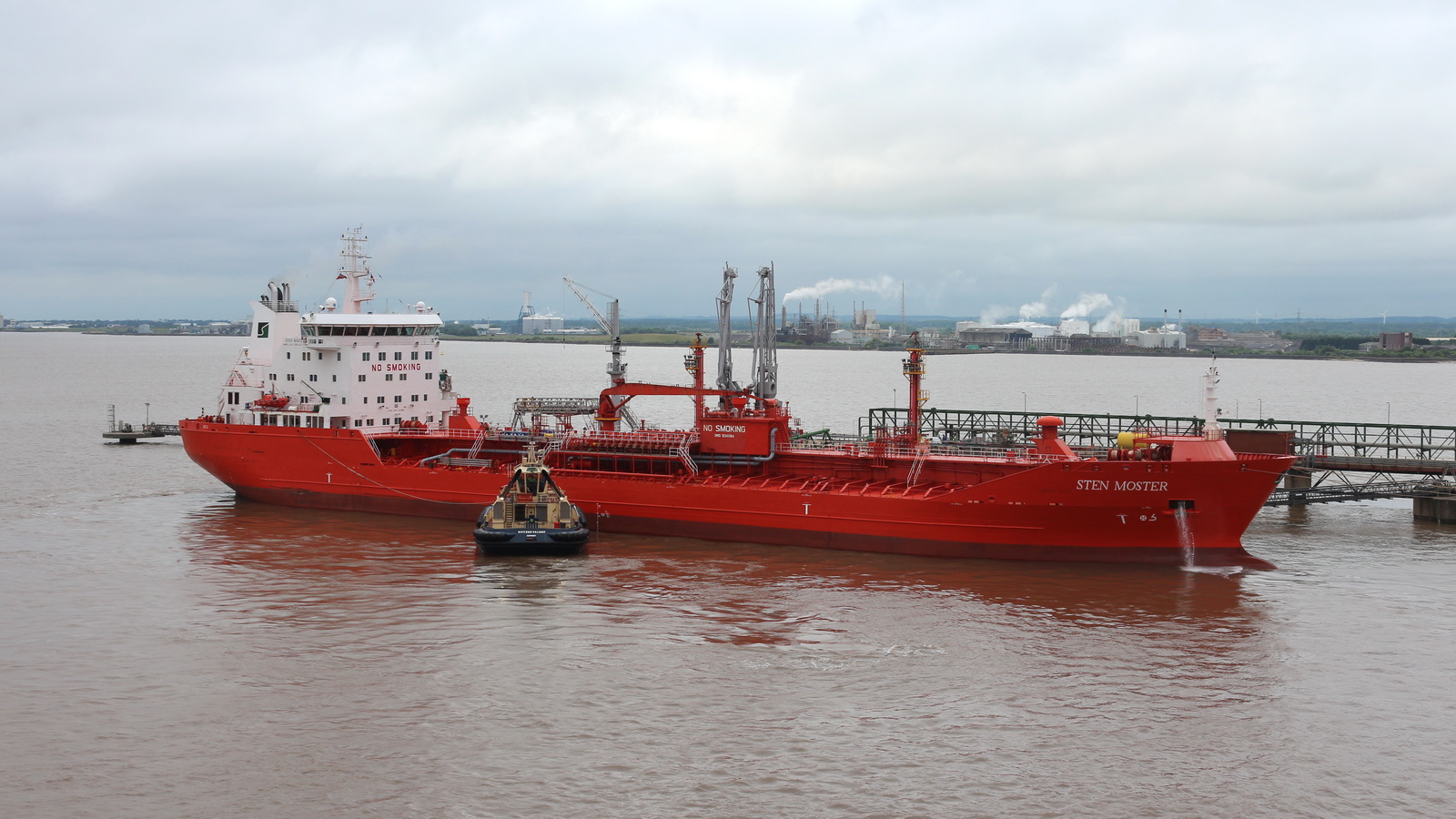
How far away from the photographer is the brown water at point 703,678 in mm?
14422

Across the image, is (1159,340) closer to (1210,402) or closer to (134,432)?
(134,432)

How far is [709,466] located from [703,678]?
12416 millimetres

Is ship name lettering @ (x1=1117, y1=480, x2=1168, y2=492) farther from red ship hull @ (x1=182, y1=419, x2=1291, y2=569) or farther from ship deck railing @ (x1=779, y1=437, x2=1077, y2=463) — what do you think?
ship deck railing @ (x1=779, y1=437, x2=1077, y2=463)

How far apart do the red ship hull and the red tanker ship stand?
0.05 metres

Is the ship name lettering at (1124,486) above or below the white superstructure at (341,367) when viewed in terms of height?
below

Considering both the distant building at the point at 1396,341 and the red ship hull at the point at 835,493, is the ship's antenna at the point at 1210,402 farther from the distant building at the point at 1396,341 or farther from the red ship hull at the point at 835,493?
the distant building at the point at 1396,341

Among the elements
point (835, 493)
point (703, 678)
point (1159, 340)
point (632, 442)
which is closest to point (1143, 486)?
point (835, 493)

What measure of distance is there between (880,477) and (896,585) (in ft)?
17.6

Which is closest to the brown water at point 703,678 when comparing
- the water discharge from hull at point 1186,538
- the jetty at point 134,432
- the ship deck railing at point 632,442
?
the water discharge from hull at point 1186,538

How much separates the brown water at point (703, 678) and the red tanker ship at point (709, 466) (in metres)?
0.91

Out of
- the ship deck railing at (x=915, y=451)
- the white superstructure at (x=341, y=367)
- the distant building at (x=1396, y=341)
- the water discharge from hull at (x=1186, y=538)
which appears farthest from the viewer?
the distant building at (x=1396, y=341)

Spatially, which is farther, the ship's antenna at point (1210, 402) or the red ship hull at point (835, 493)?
the ship's antenna at point (1210, 402)

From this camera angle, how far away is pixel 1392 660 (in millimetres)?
18875

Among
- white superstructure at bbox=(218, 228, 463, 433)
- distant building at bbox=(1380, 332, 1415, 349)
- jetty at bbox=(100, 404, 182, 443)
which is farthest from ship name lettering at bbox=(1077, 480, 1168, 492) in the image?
distant building at bbox=(1380, 332, 1415, 349)
